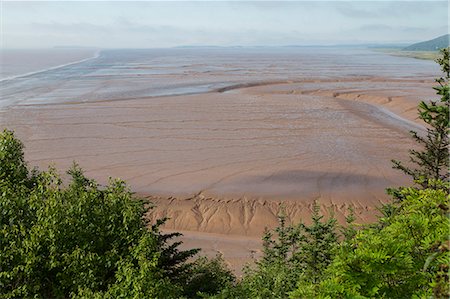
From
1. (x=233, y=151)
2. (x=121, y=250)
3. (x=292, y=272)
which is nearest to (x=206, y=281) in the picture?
(x=292, y=272)

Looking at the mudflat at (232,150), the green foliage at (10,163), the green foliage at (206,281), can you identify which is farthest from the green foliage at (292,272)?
the mudflat at (232,150)

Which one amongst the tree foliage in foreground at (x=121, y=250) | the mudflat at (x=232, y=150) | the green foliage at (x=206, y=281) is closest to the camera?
the tree foliage in foreground at (x=121, y=250)

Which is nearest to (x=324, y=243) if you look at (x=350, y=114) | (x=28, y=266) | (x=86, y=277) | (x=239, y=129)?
(x=86, y=277)

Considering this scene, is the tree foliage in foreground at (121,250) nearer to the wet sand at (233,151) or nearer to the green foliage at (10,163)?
the green foliage at (10,163)

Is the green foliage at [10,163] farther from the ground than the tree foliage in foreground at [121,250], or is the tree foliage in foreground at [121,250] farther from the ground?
the green foliage at [10,163]

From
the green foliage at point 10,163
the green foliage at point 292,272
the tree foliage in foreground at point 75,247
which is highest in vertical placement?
the green foliage at point 10,163

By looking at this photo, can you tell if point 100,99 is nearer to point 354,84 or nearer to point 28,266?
point 354,84

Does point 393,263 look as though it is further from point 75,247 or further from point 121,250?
point 75,247

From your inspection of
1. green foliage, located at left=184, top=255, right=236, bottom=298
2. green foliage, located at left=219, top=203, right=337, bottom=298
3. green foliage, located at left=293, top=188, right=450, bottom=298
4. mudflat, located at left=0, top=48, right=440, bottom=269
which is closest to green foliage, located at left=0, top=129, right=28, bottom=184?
green foliage, located at left=184, top=255, right=236, bottom=298

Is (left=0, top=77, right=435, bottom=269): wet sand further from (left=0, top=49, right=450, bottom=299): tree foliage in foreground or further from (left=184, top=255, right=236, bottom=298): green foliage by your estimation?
(left=0, top=49, right=450, bottom=299): tree foliage in foreground
